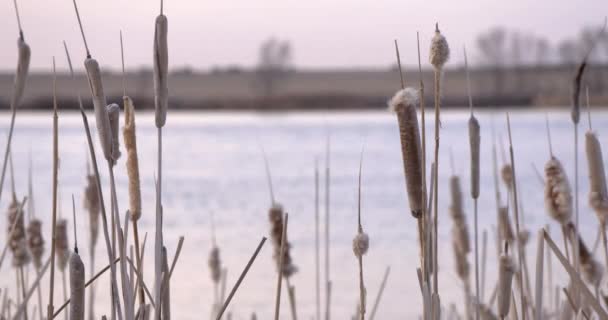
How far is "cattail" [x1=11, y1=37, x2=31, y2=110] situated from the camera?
2.83ft

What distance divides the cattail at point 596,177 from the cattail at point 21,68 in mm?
808

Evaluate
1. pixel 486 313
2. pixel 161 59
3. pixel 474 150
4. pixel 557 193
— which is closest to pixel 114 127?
pixel 161 59

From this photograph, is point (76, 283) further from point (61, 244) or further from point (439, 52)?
point (61, 244)

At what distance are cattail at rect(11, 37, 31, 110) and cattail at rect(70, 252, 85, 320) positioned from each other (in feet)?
0.68

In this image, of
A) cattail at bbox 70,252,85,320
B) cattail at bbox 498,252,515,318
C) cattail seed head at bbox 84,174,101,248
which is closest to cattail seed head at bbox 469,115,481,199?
cattail at bbox 498,252,515,318

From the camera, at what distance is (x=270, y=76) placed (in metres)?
48.9

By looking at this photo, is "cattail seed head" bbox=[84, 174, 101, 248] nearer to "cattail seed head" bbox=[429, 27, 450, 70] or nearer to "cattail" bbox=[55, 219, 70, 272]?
"cattail" bbox=[55, 219, 70, 272]

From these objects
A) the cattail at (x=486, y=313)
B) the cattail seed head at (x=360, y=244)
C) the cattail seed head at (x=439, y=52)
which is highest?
the cattail seed head at (x=439, y=52)

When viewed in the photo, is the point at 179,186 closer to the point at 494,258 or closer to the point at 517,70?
the point at 494,258

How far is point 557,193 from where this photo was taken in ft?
4.29

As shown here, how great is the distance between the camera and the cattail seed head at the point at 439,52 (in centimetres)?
106

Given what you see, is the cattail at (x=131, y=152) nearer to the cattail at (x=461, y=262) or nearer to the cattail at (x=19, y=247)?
the cattail at (x=19, y=247)

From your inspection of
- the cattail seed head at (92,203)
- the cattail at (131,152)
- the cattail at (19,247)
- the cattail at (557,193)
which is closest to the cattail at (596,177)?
the cattail at (557,193)

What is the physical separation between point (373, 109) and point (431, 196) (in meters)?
37.8
